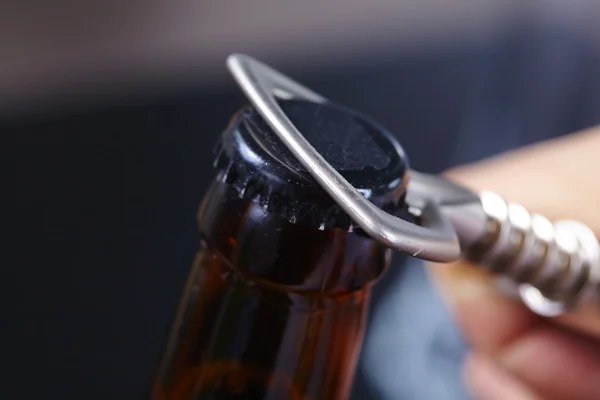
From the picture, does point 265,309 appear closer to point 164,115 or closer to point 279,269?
point 279,269

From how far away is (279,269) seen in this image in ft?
0.98

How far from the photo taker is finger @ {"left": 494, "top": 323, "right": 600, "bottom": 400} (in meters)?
0.46

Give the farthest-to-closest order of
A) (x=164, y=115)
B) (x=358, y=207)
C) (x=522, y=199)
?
(x=164, y=115) → (x=522, y=199) → (x=358, y=207)

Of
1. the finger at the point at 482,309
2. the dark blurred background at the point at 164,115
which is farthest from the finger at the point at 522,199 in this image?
the dark blurred background at the point at 164,115

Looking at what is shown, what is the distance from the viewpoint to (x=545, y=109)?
3.26 ft

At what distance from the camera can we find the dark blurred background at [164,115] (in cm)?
60

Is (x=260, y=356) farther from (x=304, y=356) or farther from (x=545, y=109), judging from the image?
(x=545, y=109)

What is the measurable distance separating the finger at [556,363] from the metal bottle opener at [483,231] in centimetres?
8

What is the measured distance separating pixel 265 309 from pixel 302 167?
2.5 inches

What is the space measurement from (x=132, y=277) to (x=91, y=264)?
3 centimetres

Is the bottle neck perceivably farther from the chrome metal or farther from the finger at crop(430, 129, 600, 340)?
the finger at crop(430, 129, 600, 340)

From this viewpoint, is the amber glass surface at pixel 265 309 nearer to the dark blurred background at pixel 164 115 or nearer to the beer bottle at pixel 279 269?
the beer bottle at pixel 279 269

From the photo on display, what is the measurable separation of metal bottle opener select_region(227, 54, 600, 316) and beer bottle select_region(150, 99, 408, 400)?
0.6 inches

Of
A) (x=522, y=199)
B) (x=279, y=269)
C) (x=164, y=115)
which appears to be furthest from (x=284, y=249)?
(x=164, y=115)
